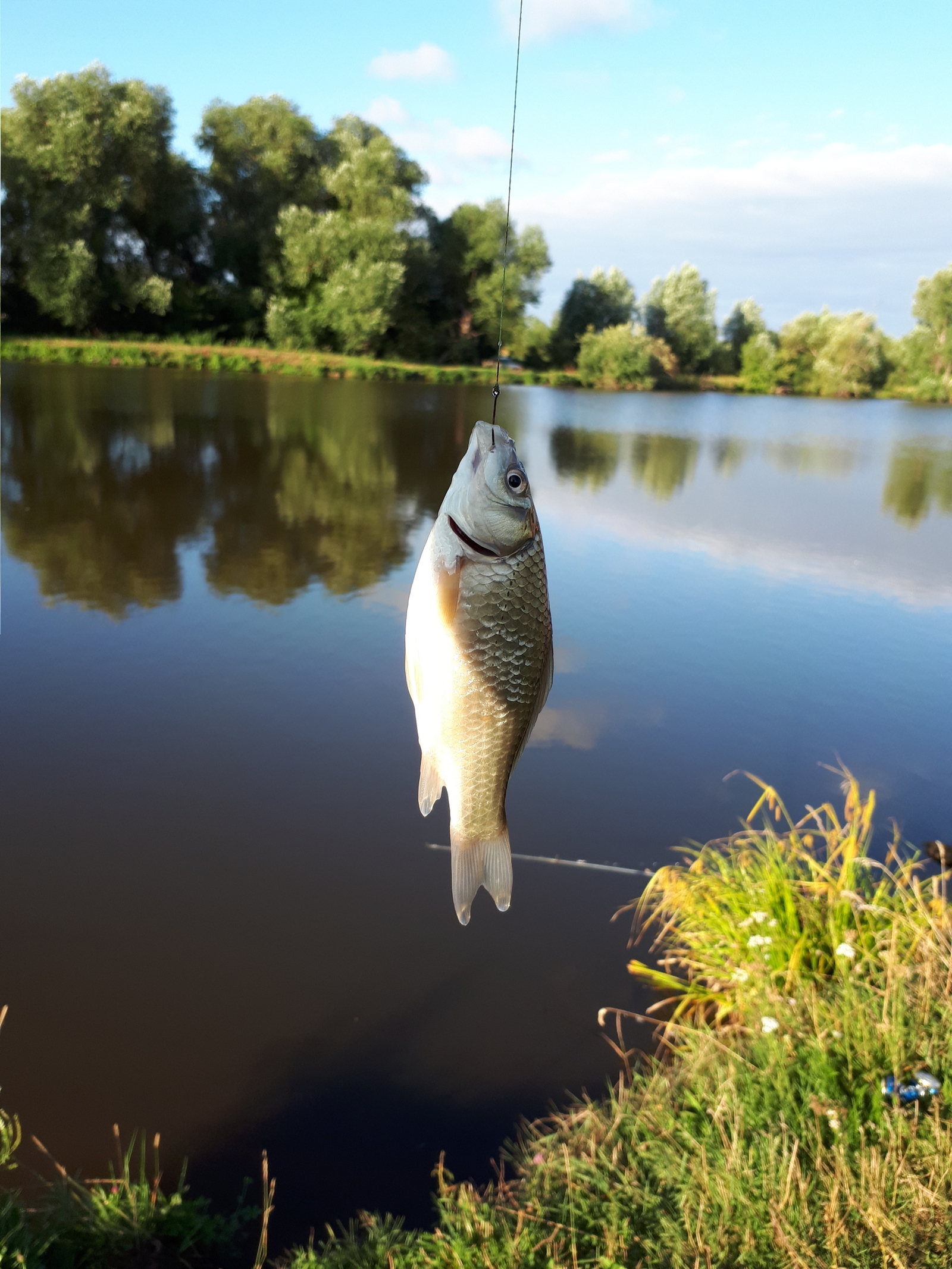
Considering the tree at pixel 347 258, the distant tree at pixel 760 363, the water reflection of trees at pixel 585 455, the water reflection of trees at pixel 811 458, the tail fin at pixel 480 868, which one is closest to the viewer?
the tail fin at pixel 480 868

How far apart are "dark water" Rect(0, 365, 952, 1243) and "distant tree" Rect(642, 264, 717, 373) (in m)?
37.6

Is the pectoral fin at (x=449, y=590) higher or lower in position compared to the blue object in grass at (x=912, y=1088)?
higher

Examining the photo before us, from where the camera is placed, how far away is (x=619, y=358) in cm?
4416

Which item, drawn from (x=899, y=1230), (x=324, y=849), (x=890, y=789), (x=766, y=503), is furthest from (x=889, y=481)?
(x=899, y=1230)

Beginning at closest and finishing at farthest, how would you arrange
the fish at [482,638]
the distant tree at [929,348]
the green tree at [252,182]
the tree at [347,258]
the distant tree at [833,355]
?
the fish at [482,638] < the tree at [347,258] < the green tree at [252,182] < the distant tree at [929,348] < the distant tree at [833,355]

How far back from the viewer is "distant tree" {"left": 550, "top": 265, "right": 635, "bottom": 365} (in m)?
45.8

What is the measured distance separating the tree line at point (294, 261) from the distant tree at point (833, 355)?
0.12 m

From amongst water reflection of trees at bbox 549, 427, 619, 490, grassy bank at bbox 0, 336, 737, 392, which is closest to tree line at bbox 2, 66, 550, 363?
grassy bank at bbox 0, 336, 737, 392

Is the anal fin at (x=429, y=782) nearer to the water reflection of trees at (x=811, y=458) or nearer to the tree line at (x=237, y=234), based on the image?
the water reflection of trees at (x=811, y=458)

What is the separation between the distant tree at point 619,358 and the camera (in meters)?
44.2

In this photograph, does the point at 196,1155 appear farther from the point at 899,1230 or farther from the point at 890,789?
the point at 890,789

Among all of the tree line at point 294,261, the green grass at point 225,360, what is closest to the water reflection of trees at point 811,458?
the tree line at point 294,261

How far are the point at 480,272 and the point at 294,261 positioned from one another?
10.7 m

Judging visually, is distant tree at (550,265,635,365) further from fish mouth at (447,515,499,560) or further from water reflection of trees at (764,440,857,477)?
fish mouth at (447,515,499,560)
